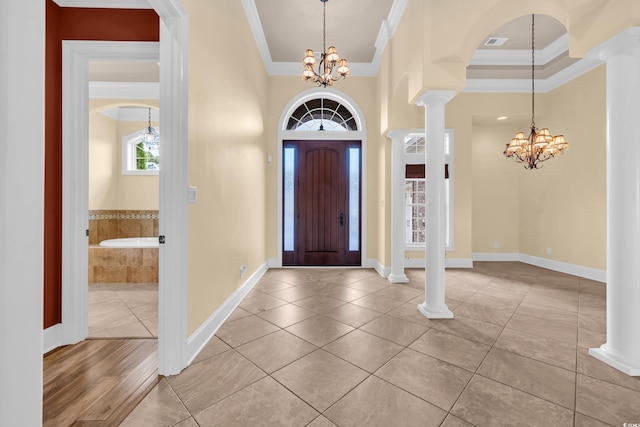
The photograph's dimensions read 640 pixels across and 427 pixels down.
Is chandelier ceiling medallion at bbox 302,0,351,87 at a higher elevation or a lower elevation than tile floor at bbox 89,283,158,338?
higher

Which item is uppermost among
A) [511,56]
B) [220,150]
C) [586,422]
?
[511,56]

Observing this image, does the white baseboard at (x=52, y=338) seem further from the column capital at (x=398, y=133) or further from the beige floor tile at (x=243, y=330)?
the column capital at (x=398, y=133)

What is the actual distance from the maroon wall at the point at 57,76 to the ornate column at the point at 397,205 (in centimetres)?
331

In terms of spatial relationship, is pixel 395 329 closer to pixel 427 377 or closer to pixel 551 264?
pixel 427 377

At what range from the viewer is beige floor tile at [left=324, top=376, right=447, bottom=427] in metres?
1.39

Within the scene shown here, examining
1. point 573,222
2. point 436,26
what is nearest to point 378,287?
point 436,26

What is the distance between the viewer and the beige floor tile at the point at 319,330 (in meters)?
2.28

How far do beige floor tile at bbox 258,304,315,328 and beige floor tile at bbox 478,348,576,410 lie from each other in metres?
1.60

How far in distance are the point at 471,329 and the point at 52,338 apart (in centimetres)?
365

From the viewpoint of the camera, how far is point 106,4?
7.63 ft

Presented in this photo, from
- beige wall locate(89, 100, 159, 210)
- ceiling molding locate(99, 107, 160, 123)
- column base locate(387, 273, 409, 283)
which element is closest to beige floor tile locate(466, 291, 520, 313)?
column base locate(387, 273, 409, 283)

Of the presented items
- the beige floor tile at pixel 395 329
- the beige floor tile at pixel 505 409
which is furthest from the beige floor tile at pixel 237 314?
the beige floor tile at pixel 505 409

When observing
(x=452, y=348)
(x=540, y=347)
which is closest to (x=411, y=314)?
(x=452, y=348)

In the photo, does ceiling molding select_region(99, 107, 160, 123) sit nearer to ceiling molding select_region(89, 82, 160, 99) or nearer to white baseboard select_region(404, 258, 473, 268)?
ceiling molding select_region(89, 82, 160, 99)
